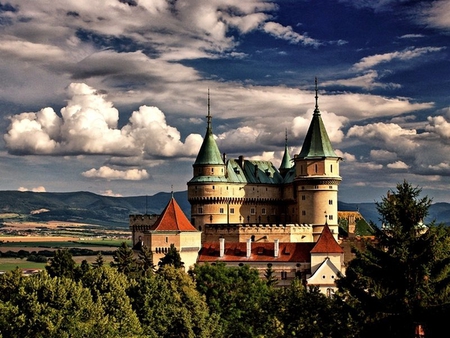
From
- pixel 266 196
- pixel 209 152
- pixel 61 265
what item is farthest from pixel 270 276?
pixel 266 196

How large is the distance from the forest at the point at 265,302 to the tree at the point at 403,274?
57 millimetres

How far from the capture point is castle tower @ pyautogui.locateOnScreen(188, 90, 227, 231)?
4126 inches

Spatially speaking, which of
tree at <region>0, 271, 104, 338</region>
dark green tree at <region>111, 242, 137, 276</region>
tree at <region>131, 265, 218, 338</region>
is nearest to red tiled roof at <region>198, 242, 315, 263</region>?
dark green tree at <region>111, 242, 137, 276</region>

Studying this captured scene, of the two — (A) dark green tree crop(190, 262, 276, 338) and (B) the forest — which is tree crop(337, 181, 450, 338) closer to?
(B) the forest

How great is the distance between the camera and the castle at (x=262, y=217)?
3627 inches

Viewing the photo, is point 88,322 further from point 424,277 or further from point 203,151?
point 203,151

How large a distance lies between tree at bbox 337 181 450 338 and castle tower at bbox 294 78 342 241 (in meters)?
57.9

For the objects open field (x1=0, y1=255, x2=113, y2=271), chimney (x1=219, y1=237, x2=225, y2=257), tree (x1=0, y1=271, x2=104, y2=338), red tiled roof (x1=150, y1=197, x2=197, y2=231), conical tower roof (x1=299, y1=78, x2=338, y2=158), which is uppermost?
conical tower roof (x1=299, y1=78, x2=338, y2=158)

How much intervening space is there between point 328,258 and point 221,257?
13879 mm

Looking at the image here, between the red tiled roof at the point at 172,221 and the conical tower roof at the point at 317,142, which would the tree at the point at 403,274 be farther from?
the conical tower roof at the point at 317,142

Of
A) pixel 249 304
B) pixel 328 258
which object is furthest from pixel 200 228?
pixel 249 304

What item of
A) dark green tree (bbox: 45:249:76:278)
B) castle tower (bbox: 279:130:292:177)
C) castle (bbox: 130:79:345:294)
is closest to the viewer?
dark green tree (bbox: 45:249:76:278)

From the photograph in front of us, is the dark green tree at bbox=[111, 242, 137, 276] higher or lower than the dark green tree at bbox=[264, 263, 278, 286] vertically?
higher

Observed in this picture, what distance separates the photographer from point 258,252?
94.4m
